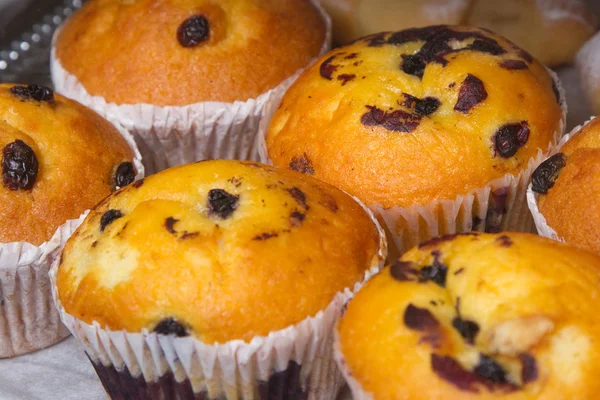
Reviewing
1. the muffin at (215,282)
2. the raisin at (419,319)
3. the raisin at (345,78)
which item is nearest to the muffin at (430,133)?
the raisin at (345,78)

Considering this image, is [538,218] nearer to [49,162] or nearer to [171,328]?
[171,328]

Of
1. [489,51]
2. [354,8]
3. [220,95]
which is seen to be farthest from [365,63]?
[354,8]

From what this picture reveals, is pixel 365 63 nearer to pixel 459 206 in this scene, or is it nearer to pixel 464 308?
pixel 459 206

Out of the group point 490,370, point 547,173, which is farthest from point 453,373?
point 547,173

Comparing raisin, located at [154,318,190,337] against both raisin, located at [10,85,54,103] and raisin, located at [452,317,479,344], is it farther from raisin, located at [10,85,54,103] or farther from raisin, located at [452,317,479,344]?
raisin, located at [10,85,54,103]

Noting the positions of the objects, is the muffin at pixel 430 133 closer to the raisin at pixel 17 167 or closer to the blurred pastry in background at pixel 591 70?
the blurred pastry in background at pixel 591 70

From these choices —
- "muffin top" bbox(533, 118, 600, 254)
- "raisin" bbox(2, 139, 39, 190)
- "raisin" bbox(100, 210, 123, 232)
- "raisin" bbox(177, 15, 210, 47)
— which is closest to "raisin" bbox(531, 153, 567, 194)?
"muffin top" bbox(533, 118, 600, 254)
